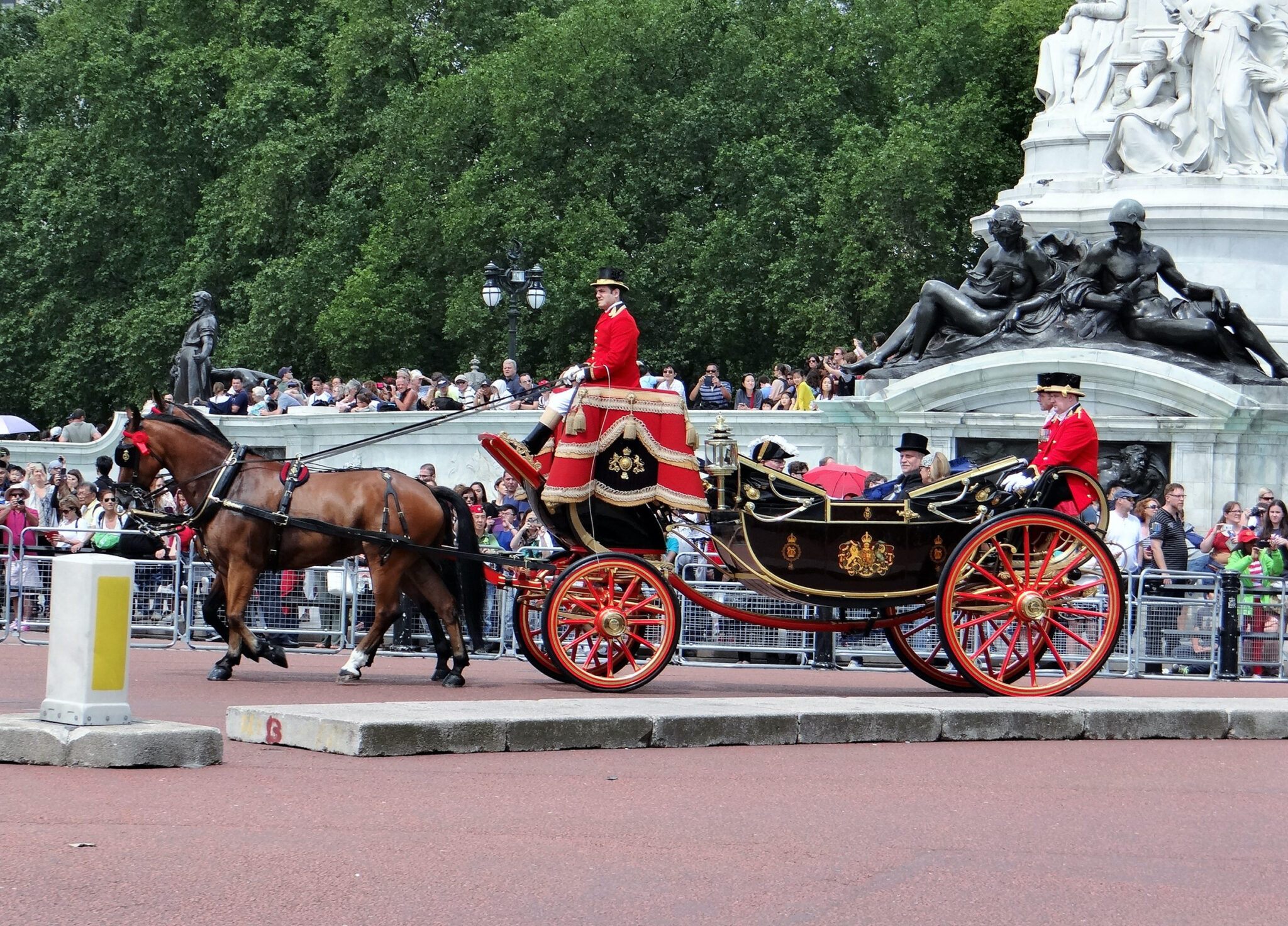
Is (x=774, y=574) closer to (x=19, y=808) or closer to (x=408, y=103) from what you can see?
(x=19, y=808)

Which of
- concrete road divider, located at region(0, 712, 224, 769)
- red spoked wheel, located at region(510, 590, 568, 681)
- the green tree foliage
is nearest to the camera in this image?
concrete road divider, located at region(0, 712, 224, 769)

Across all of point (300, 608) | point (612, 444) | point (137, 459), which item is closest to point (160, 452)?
point (137, 459)

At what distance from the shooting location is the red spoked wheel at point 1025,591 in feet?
42.9

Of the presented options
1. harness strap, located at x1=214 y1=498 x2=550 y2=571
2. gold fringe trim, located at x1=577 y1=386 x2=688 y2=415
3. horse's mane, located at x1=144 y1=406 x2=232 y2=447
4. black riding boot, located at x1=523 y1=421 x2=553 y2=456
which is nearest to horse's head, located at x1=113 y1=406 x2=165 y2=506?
horse's mane, located at x1=144 y1=406 x2=232 y2=447

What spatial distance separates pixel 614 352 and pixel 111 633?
4603 millimetres

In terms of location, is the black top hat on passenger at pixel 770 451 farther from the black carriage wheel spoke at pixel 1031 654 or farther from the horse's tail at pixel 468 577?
the horse's tail at pixel 468 577

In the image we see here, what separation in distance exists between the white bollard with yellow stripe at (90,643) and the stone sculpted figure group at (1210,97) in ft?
61.2

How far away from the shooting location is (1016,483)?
13.5m

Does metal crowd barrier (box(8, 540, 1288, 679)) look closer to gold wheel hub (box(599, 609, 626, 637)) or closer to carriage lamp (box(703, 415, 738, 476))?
carriage lamp (box(703, 415, 738, 476))

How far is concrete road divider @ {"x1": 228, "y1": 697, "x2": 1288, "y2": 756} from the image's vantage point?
10531mm

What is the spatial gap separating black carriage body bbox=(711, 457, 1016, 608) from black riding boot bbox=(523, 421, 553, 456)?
1164 mm

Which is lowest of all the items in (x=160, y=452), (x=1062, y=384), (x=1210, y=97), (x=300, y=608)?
(x=300, y=608)

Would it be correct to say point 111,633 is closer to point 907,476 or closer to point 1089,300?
point 907,476

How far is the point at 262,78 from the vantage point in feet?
158
